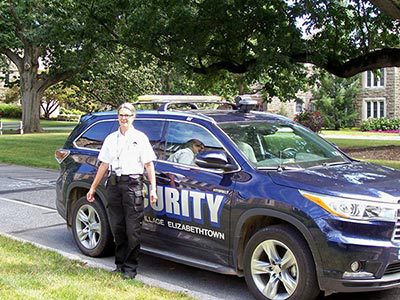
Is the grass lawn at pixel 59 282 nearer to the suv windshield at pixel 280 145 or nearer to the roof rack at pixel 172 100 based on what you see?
the suv windshield at pixel 280 145

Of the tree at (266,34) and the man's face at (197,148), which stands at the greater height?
the tree at (266,34)

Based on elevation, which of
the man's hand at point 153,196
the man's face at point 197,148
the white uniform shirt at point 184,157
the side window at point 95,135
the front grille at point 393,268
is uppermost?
the side window at point 95,135

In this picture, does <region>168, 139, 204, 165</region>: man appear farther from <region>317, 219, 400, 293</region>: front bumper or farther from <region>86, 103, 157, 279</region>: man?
<region>317, 219, 400, 293</region>: front bumper

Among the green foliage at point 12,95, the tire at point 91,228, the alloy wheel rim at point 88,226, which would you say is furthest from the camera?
the green foliage at point 12,95

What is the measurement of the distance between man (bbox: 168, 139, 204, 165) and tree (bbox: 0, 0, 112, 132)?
15.6m

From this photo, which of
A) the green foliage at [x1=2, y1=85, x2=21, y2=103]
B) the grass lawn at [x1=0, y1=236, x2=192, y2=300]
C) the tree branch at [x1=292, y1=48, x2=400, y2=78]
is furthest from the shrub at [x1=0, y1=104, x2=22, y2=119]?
the grass lawn at [x1=0, y1=236, x2=192, y2=300]

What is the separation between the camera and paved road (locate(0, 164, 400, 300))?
5422 millimetres

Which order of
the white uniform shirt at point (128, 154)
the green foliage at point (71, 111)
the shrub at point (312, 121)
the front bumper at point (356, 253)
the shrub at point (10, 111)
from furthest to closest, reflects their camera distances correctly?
the green foliage at point (71, 111), the shrub at point (10, 111), the shrub at point (312, 121), the white uniform shirt at point (128, 154), the front bumper at point (356, 253)

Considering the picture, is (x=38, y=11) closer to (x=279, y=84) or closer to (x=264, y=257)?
(x=279, y=84)

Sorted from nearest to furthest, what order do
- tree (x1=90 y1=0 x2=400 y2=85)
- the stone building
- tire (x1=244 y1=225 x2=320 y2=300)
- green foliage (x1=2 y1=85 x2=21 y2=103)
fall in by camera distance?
1. tire (x1=244 y1=225 x2=320 y2=300)
2. tree (x1=90 y1=0 x2=400 y2=85)
3. the stone building
4. green foliage (x1=2 y1=85 x2=21 y2=103)

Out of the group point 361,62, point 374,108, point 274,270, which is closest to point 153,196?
point 274,270

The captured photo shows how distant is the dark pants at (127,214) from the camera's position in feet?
18.0

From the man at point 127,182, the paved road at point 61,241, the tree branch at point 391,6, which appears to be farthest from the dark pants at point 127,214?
the tree branch at point 391,6

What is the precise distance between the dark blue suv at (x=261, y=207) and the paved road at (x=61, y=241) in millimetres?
285
